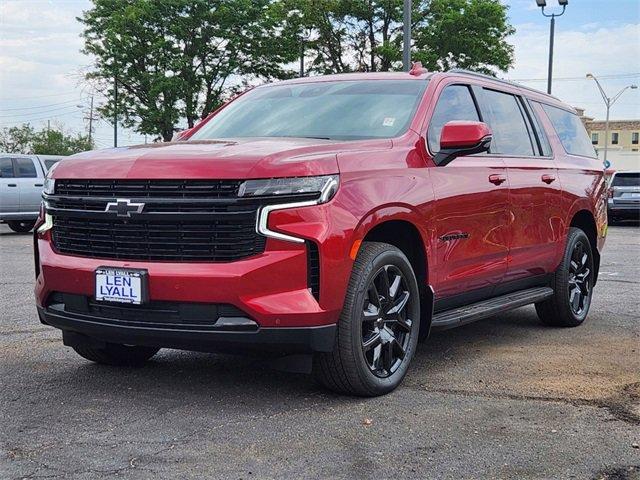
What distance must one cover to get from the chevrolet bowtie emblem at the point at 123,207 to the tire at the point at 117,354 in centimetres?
107

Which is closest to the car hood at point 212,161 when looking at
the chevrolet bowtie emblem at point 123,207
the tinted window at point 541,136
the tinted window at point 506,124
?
the chevrolet bowtie emblem at point 123,207

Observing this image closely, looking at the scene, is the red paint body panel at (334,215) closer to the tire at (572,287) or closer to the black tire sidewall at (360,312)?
the black tire sidewall at (360,312)

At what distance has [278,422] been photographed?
3.74 metres

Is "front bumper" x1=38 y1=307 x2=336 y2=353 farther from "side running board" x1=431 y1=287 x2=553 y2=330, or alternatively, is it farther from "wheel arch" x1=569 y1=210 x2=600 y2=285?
"wheel arch" x1=569 y1=210 x2=600 y2=285

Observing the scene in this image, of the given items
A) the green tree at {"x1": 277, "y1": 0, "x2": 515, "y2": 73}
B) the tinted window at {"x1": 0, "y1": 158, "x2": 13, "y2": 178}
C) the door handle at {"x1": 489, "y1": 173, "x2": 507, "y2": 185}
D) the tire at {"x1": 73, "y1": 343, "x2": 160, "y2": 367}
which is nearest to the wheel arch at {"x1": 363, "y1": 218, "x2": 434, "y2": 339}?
the door handle at {"x1": 489, "y1": 173, "x2": 507, "y2": 185}

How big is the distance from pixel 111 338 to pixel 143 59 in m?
30.0

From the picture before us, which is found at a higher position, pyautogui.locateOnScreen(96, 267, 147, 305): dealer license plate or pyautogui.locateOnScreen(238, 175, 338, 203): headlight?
pyautogui.locateOnScreen(238, 175, 338, 203): headlight

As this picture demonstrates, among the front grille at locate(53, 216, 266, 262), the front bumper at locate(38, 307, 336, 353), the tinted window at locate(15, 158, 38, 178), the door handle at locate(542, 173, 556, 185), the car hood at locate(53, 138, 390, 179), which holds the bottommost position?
the front bumper at locate(38, 307, 336, 353)

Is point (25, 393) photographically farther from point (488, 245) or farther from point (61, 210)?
point (488, 245)

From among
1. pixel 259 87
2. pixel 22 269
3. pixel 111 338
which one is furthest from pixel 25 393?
pixel 22 269

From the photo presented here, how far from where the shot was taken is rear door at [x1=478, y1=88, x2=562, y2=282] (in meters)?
5.60

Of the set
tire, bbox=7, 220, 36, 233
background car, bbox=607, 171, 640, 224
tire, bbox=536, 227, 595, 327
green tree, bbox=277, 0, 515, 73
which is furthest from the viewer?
green tree, bbox=277, 0, 515, 73

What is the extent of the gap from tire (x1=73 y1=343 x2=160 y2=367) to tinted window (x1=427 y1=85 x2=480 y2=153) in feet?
7.23

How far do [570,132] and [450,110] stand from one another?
2.32 m
